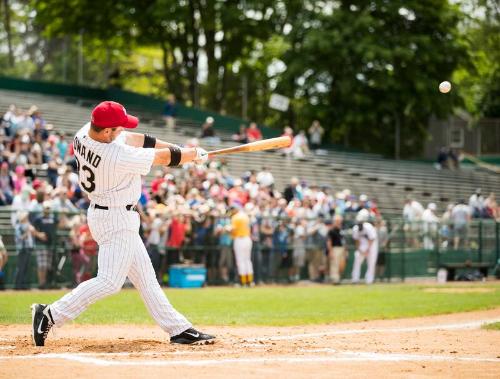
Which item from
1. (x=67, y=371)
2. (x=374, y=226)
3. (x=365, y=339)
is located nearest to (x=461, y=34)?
(x=374, y=226)

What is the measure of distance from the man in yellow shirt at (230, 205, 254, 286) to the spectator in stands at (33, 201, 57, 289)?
14.5ft

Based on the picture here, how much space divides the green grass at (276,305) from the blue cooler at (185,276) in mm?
812

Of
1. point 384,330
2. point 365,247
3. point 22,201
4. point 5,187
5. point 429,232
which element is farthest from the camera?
point 429,232

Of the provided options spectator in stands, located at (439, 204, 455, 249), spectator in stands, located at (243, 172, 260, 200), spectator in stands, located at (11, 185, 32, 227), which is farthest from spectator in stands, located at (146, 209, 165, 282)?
spectator in stands, located at (439, 204, 455, 249)

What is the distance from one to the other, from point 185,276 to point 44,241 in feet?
11.4

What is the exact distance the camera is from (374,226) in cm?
2480

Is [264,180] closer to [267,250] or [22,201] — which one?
[267,250]

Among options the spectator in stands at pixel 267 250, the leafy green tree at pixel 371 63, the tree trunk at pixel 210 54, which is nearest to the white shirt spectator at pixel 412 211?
the spectator in stands at pixel 267 250

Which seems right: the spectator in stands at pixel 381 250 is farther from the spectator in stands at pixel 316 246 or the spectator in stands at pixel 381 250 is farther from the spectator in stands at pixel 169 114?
the spectator in stands at pixel 169 114

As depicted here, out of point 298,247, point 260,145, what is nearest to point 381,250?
point 298,247

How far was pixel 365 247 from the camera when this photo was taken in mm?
24109

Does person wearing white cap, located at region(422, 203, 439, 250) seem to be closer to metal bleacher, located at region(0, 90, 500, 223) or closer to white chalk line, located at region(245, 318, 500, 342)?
metal bleacher, located at region(0, 90, 500, 223)

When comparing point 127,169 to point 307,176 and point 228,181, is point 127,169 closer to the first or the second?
point 228,181

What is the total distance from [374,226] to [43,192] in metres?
9.40
